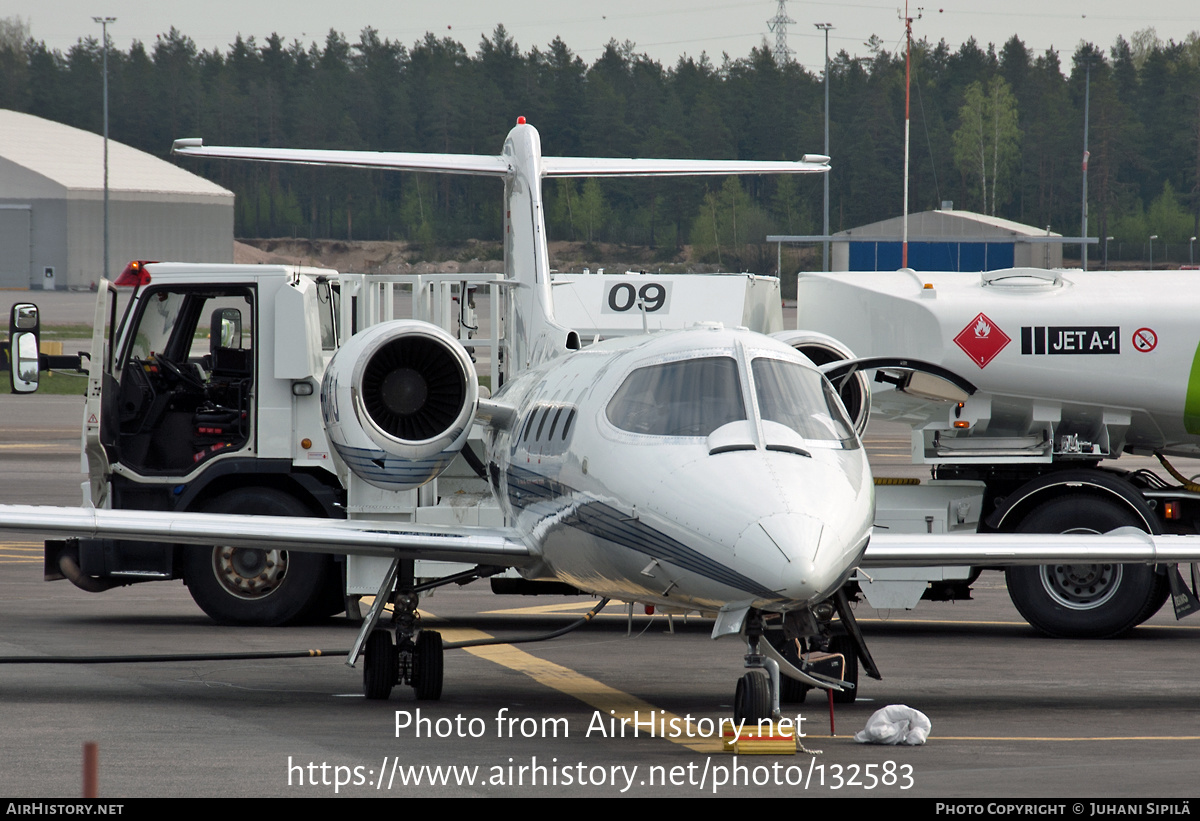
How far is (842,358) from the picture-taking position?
12625mm

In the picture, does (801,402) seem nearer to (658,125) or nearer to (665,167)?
(665,167)

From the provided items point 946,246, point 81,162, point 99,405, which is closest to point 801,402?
point 99,405

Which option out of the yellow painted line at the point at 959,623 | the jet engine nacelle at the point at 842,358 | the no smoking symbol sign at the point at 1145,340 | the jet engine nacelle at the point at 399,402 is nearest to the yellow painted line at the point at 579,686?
the jet engine nacelle at the point at 399,402

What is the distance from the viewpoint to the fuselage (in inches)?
324

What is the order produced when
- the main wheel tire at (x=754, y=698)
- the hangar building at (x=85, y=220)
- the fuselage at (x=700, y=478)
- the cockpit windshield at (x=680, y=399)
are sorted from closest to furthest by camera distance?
the fuselage at (x=700, y=478) → the main wheel tire at (x=754, y=698) → the cockpit windshield at (x=680, y=399) → the hangar building at (x=85, y=220)

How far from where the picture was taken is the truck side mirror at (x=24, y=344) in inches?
484

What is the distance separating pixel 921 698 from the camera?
11.2 m

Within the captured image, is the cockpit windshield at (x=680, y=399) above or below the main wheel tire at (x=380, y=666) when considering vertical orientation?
above

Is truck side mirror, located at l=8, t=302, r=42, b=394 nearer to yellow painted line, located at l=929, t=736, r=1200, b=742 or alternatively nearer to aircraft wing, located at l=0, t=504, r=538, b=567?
aircraft wing, located at l=0, t=504, r=538, b=567

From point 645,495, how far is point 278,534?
9.66ft

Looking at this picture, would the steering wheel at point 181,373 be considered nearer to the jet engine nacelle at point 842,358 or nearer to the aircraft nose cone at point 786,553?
the jet engine nacelle at point 842,358

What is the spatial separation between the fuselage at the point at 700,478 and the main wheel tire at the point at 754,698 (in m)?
0.47

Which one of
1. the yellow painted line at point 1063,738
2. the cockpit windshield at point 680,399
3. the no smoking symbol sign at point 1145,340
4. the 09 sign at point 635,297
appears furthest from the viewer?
the 09 sign at point 635,297

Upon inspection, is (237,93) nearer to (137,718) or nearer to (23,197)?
(23,197)
